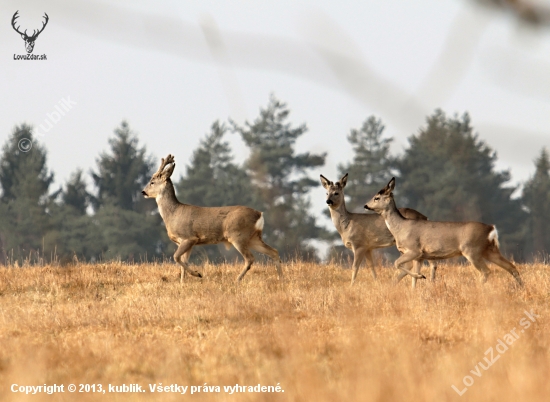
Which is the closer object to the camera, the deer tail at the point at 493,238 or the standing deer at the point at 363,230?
the deer tail at the point at 493,238

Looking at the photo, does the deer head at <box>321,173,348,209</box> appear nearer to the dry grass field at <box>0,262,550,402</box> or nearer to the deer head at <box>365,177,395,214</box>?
the deer head at <box>365,177,395,214</box>

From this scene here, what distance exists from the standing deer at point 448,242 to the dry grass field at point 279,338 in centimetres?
44

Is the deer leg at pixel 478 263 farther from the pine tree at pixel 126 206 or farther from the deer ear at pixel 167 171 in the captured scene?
the pine tree at pixel 126 206

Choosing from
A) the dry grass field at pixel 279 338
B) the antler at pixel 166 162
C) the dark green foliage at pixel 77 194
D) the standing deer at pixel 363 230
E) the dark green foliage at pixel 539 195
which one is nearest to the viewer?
the dark green foliage at pixel 539 195

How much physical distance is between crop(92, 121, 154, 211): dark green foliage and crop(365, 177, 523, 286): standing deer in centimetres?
3389

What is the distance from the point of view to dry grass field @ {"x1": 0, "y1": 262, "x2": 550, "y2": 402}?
4.70 m

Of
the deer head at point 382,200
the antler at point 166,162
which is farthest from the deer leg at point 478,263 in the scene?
the antler at point 166,162

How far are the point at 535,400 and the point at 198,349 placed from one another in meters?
3.48

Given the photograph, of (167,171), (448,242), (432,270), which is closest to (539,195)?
(448,242)

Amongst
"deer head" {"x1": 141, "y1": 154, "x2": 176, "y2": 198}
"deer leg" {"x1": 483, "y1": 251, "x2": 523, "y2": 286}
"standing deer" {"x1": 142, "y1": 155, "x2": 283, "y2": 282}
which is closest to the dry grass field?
"deer leg" {"x1": 483, "y1": 251, "x2": 523, "y2": 286}

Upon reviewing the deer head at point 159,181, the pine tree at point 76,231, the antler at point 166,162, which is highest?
the antler at point 166,162

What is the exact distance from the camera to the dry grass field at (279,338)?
4.70 metres

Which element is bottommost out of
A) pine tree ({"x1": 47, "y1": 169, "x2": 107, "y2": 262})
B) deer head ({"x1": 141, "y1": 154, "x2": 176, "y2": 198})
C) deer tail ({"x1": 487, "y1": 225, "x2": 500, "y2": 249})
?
pine tree ({"x1": 47, "y1": 169, "x2": 107, "y2": 262})

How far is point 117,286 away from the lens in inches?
488
